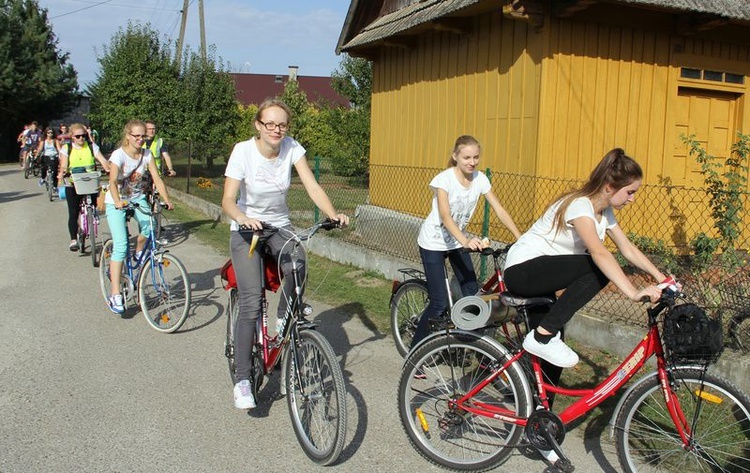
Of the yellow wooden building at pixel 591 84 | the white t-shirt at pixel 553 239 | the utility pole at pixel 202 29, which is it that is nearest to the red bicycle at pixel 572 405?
the white t-shirt at pixel 553 239

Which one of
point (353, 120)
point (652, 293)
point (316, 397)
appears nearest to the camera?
point (652, 293)

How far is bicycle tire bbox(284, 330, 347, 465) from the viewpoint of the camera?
3455 mm

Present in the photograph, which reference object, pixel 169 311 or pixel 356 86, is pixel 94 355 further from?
pixel 356 86

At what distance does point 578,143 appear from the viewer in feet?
26.1

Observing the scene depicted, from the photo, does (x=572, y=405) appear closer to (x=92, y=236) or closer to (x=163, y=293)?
(x=163, y=293)

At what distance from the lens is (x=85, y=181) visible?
9289 mm

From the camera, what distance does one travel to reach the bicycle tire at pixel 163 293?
6043mm

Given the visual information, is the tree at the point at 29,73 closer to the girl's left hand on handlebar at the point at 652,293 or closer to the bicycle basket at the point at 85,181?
the bicycle basket at the point at 85,181

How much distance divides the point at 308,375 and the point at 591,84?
5.78m

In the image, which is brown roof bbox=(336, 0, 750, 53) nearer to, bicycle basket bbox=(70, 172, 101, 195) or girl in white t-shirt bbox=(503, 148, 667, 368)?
girl in white t-shirt bbox=(503, 148, 667, 368)

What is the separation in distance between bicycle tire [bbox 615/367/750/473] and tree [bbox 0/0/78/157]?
3845 centimetres

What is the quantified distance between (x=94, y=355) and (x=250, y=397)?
2088 mm

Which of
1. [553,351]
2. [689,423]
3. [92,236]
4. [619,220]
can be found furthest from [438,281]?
[92,236]

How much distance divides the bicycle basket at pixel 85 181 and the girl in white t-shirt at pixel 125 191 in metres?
2.66
